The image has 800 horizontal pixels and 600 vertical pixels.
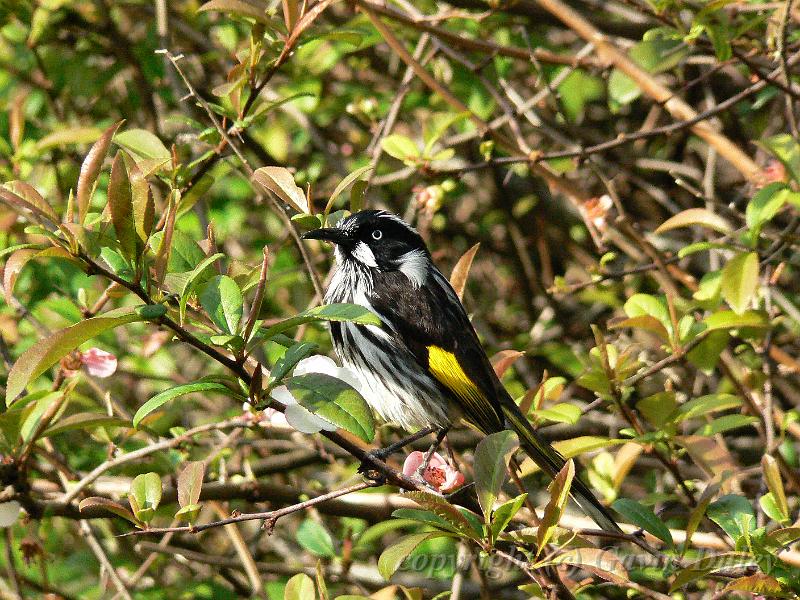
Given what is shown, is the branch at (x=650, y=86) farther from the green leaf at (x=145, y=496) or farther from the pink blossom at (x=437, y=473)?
the green leaf at (x=145, y=496)

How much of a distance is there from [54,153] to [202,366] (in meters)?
1.59

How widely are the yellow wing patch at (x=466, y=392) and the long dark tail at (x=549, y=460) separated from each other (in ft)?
0.23

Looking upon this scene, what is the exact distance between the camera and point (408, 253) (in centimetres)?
386

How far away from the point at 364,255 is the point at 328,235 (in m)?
0.65

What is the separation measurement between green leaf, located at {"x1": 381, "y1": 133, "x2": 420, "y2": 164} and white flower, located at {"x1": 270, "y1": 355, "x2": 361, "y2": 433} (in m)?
1.30

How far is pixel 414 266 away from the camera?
3.83 metres

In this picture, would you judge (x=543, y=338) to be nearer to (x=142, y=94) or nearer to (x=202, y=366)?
(x=202, y=366)

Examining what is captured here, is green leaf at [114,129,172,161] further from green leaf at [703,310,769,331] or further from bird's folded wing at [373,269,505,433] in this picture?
green leaf at [703,310,769,331]

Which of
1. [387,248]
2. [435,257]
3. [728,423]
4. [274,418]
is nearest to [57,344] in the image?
[274,418]

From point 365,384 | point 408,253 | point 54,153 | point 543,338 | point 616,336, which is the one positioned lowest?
point 543,338

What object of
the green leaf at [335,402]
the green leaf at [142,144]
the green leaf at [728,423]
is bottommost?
the green leaf at [728,423]

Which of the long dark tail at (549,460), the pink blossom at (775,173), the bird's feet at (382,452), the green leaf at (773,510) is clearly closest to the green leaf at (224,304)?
the bird's feet at (382,452)

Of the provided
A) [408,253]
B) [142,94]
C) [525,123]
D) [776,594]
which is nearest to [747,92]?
[408,253]

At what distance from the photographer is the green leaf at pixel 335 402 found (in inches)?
79.4
